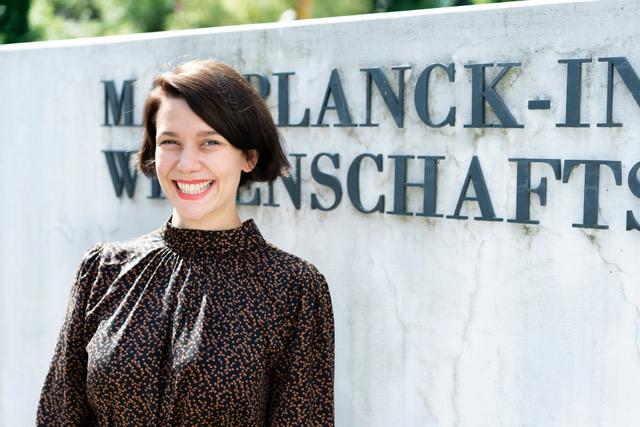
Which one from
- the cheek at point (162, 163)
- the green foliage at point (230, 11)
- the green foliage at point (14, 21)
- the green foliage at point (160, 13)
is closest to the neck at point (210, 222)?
the cheek at point (162, 163)

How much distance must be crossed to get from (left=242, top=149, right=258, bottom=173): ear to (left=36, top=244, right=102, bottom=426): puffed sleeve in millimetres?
537

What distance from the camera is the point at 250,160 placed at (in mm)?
2543

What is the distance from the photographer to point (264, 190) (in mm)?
3410

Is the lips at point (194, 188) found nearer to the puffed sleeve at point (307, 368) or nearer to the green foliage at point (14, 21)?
the puffed sleeve at point (307, 368)

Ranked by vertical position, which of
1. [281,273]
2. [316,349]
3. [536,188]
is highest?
[536,188]

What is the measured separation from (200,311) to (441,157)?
960mm

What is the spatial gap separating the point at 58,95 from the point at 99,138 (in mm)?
326

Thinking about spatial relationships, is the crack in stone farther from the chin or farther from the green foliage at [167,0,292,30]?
the green foliage at [167,0,292,30]

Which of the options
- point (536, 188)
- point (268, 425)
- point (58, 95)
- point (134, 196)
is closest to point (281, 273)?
point (268, 425)

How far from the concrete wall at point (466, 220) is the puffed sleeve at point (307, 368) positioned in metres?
0.65

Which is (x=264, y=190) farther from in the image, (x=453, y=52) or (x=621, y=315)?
(x=621, y=315)

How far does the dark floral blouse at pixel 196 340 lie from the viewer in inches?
92.0

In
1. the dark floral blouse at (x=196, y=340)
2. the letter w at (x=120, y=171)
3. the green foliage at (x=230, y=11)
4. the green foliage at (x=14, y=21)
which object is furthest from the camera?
the green foliage at (x=14, y=21)

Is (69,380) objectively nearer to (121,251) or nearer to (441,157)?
(121,251)
